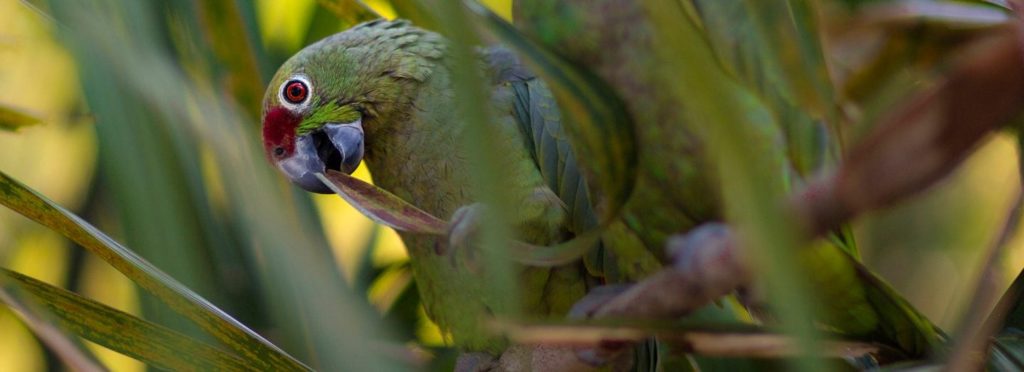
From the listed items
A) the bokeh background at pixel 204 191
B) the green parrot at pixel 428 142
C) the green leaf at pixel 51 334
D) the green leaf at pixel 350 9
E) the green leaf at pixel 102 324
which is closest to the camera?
the bokeh background at pixel 204 191

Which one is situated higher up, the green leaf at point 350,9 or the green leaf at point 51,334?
the green leaf at point 350,9

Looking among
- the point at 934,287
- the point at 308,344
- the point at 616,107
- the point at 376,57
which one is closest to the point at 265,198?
the point at 308,344

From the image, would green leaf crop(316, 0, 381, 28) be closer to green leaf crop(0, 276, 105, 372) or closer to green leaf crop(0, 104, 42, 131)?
green leaf crop(0, 104, 42, 131)

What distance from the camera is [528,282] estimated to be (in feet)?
4.07

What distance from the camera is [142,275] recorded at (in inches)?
22.3

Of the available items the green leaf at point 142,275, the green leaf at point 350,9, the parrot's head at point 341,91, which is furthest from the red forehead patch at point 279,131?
the green leaf at point 142,275

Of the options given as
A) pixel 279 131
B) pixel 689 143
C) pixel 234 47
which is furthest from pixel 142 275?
pixel 279 131

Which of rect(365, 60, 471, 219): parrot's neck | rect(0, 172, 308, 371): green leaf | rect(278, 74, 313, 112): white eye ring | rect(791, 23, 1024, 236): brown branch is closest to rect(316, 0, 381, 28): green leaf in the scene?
rect(365, 60, 471, 219): parrot's neck

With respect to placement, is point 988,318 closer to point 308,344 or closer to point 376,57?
point 308,344

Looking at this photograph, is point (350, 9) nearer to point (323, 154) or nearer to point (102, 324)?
point (323, 154)

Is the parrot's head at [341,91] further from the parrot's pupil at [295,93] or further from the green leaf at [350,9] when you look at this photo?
the green leaf at [350,9]

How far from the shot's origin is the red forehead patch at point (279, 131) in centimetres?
134

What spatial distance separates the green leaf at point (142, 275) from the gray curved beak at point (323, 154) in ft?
1.81

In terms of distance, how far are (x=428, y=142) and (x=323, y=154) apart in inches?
7.0
